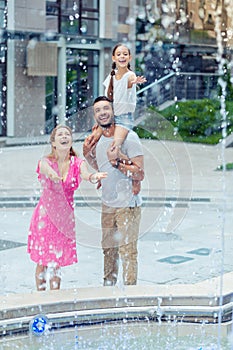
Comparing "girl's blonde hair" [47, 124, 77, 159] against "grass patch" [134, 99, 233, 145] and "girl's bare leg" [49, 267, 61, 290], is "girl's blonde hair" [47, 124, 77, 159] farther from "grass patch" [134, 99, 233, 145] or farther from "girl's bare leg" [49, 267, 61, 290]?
"grass patch" [134, 99, 233, 145]

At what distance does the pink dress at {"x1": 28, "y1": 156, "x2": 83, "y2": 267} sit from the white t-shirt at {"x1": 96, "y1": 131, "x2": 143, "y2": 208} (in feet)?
0.50

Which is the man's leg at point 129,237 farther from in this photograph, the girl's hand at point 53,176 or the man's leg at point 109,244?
the girl's hand at point 53,176

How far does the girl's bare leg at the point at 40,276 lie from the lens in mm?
4633

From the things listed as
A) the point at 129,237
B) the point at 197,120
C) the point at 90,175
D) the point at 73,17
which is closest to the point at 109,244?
the point at 129,237

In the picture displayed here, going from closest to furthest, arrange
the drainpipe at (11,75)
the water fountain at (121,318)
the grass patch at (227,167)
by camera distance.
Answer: the water fountain at (121,318), the grass patch at (227,167), the drainpipe at (11,75)

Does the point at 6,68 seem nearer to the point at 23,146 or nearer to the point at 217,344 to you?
the point at 23,146

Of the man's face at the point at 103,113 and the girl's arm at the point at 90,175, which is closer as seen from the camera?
the girl's arm at the point at 90,175

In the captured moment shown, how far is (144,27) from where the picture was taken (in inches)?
909

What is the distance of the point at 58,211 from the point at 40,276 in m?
0.44

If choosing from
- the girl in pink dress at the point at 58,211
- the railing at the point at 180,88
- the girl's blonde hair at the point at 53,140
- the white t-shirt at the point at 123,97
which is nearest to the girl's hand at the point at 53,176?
the girl in pink dress at the point at 58,211

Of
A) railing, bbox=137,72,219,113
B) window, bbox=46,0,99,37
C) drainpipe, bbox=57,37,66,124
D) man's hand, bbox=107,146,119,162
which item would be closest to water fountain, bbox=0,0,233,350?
man's hand, bbox=107,146,119,162

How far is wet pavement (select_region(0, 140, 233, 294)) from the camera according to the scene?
5750 millimetres

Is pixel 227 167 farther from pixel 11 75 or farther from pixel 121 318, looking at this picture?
pixel 121 318

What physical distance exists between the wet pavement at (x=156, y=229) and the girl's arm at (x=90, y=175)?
15.1 inches
